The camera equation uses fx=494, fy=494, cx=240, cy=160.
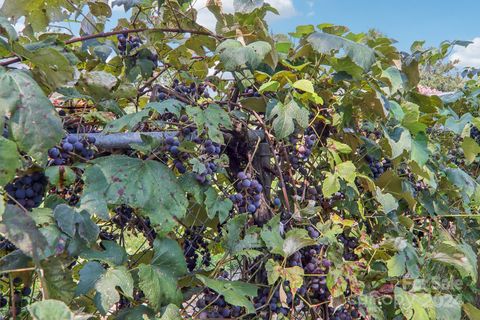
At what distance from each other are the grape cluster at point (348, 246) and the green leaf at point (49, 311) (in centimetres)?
103

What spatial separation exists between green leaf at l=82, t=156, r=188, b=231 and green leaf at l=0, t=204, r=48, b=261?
186 mm

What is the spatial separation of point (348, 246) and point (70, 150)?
0.97 m

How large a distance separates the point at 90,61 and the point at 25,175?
62 centimetres

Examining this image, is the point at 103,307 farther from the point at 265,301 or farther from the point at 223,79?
the point at 223,79

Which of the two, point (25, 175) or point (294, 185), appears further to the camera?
point (294, 185)

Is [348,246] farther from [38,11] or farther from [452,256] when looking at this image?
[38,11]

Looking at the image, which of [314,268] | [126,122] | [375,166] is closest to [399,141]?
[375,166]

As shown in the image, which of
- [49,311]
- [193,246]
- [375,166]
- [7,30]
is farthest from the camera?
[375,166]

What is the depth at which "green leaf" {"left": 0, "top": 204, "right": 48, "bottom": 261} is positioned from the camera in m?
0.75

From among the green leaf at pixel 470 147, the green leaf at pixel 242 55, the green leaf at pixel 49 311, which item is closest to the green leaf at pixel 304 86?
the green leaf at pixel 242 55

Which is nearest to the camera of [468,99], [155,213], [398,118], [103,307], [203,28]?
[103,307]

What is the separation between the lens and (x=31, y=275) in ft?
3.45

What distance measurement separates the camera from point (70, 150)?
1011 millimetres

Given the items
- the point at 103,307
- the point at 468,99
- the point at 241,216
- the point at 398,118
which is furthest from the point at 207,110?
the point at 468,99
